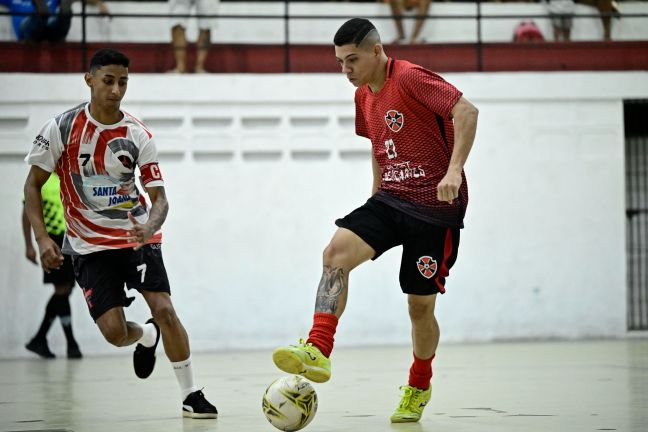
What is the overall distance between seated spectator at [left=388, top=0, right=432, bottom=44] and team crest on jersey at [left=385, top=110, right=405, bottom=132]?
764 cm

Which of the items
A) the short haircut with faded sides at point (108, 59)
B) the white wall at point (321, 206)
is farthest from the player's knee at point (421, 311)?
the white wall at point (321, 206)

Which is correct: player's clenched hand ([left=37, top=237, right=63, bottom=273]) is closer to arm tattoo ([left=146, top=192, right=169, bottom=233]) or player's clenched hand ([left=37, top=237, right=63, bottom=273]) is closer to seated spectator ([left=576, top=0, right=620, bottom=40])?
arm tattoo ([left=146, top=192, right=169, bottom=233])

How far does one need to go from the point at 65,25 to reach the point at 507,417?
8304 millimetres

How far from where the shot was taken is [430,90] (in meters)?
5.27

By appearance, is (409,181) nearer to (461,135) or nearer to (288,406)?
(461,135)

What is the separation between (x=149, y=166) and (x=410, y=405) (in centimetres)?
193

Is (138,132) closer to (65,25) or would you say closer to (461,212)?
(461,212)

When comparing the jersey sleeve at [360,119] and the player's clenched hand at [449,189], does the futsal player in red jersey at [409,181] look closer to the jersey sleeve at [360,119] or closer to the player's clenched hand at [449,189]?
the jersey sleeve at [360,119]

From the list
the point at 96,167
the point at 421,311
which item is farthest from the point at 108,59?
the point at 421,311

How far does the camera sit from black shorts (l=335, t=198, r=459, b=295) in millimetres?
5336

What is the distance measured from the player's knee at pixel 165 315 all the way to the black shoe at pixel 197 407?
404 millimetres

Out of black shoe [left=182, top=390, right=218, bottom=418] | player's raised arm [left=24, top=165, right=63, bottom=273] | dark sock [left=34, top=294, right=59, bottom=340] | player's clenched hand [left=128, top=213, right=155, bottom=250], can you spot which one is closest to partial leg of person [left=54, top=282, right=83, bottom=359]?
dark sock [left=34, top=294, right=59, bottom=340]

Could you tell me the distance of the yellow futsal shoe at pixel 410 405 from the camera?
538 centimetres

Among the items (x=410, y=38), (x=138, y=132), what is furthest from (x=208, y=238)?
(x=138, y=132)
